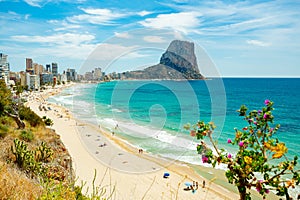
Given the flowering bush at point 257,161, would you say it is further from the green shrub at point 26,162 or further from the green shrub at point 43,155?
the green shrub at point 43,155

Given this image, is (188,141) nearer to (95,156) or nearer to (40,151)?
(95,156)

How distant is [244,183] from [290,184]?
30 cm

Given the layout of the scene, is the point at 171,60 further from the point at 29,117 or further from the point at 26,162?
the point at 26,162

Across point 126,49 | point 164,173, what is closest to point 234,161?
point 126,49

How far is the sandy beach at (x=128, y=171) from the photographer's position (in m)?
12.5

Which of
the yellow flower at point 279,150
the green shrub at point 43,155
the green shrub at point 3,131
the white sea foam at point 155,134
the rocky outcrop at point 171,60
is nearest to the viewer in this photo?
the yellow flower at point 279,150

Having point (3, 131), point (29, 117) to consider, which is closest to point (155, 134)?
point (29, 117)

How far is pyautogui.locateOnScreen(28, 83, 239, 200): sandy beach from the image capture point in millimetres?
12523

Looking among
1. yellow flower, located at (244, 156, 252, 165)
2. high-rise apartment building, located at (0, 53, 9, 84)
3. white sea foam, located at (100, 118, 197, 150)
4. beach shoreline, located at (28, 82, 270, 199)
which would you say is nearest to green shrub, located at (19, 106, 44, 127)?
beach shoreline, located at (28, 82, 270, 199)

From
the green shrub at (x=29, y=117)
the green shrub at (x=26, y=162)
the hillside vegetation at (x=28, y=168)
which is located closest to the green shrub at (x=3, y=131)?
the hillside vegetation at (x=28, y=168)

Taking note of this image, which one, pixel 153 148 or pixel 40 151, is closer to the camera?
pixel 40 151

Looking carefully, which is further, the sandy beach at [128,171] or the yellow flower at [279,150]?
the sandy beach at [128,171]

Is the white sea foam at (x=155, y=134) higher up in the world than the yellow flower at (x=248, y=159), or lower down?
lower down

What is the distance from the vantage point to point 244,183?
1.87 metres
